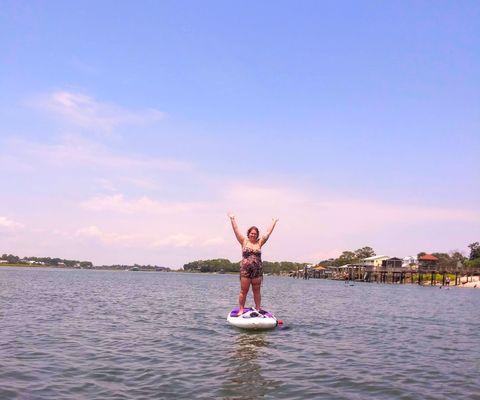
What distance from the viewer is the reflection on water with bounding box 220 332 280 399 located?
880 cm

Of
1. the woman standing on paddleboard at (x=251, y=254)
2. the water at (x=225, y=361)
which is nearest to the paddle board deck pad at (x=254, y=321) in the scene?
the water at (x=225, y=361)

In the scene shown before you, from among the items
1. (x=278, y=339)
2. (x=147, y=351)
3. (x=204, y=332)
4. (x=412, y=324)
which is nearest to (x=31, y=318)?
(x=204, y=332)

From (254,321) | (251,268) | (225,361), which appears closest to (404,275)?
(254,321)

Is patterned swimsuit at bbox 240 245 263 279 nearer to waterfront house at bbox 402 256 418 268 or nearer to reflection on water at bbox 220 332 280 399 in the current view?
reflection on water at bbox 220 332 280 399

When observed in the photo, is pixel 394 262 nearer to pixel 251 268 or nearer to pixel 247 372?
pixel 251 268

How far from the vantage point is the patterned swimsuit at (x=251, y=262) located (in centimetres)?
1639

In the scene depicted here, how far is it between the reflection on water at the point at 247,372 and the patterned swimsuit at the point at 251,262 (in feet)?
7.66

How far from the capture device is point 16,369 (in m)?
10.2

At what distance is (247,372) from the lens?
34.0 ft

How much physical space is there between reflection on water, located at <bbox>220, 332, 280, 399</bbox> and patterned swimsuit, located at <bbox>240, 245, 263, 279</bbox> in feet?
7.66

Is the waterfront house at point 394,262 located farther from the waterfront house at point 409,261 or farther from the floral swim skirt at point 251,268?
the floral swim skirt at point 251,268

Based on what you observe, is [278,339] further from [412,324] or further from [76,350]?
[412,324]

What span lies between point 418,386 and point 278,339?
5834mm

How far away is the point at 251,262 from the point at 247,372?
6243 millimetres
